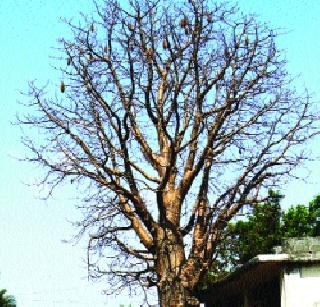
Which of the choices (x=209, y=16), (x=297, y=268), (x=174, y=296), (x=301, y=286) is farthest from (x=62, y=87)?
(x=301, y=286)

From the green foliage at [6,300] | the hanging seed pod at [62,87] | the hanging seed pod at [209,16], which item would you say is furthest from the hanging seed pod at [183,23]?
the green foliage at [6,300]

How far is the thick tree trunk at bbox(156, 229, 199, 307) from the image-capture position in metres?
15.9

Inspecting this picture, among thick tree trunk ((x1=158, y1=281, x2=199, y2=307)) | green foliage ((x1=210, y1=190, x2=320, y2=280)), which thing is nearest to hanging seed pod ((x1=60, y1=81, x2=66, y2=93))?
thick tree trunk ((x1=158, y1=281, x2=199, y2=307))

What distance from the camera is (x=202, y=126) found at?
56.8 feet

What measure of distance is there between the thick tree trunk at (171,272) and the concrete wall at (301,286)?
3361 millimetres

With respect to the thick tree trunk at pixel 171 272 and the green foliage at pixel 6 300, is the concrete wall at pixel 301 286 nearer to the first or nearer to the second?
the thick tree trunk at pixel 171 272

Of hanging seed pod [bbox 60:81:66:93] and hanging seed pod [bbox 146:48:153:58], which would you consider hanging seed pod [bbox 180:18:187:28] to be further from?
hanging seed pod [bbox 60:81:66:93]

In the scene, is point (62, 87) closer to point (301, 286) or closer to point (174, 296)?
point (174, 296)

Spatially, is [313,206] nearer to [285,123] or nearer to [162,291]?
[285,123]

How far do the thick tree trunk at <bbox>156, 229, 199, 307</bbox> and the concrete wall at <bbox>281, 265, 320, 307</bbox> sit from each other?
11.0 feet

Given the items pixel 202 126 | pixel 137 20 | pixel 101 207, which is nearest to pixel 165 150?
pixel 202 126

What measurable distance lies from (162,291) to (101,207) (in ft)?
9.17

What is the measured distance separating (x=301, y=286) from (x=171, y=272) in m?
3.85

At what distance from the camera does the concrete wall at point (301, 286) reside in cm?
1312
